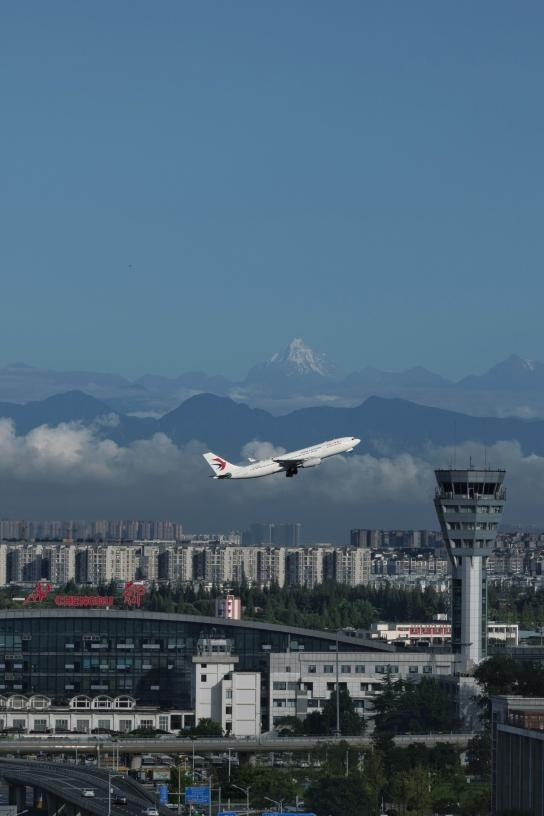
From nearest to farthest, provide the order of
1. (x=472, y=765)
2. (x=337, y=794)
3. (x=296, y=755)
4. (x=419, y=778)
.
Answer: (x=337, y=794), (x=419, y=778), (x=472, y=765), (x=296, y=755)

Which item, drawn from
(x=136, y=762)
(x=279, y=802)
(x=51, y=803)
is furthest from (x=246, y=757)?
(x=279, y=802)

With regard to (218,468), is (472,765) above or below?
below

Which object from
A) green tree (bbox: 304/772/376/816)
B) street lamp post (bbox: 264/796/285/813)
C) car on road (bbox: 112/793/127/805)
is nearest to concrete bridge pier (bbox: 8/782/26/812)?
car on road (bbox: 112/793/127/805)

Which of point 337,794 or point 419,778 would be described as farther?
point 419,778

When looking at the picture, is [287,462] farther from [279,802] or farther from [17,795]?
[279,802]

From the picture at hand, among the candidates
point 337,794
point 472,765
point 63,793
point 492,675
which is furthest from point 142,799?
point 492,675

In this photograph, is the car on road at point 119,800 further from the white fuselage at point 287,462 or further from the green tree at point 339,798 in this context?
the white fuselage at point 287,462

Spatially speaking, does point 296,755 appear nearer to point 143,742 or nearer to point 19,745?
point 143,742

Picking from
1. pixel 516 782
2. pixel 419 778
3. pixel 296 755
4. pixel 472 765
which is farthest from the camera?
pixel 296 755

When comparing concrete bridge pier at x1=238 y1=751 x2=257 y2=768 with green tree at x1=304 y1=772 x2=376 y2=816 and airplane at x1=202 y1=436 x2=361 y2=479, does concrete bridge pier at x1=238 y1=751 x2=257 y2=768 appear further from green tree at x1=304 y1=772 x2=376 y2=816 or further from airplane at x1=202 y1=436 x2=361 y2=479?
green tree at x1=304 y1=772 x2=376 y2=816
